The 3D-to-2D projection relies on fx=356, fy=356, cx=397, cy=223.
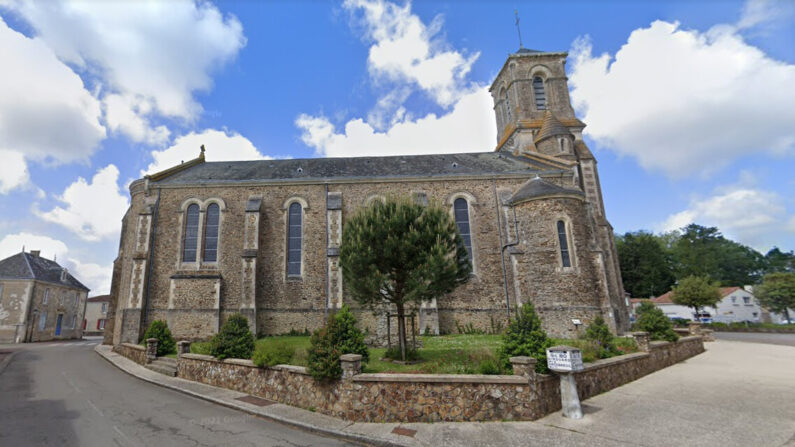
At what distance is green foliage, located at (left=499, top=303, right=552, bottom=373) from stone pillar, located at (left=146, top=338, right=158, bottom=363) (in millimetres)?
14407

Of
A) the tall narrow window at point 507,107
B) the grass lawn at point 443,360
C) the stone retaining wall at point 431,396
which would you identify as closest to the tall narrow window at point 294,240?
the grass lawn at point 443,360

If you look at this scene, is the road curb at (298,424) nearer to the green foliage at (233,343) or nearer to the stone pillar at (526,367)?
the green foliage at (233,343)

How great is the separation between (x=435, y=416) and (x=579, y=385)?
3865mm

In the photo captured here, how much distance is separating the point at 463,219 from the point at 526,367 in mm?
14349

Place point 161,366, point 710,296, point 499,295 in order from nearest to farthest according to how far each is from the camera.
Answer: point 161,366
point 499,295
point 710,296

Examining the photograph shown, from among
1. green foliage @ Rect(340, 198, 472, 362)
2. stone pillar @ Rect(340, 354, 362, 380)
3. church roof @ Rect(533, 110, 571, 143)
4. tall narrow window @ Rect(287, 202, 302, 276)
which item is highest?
church roof @ Rect(533, 110, 571, 143)

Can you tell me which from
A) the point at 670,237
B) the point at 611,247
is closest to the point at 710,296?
the point at 611,247

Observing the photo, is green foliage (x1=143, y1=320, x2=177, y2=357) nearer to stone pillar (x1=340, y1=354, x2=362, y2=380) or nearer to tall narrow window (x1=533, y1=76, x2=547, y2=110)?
stone pillar (x1=340, y1=354, x2=362, y2=380)

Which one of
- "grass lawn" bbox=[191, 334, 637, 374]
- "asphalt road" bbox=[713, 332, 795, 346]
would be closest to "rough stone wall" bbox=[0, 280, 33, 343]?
"grass lawn" bbox=[191, 334, 637, 374]

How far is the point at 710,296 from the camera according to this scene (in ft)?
92.7

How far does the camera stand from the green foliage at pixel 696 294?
2837cm

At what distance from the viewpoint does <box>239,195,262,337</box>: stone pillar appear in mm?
A: 18453

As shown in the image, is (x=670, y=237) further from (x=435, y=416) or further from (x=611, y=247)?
(x=435, y=416)

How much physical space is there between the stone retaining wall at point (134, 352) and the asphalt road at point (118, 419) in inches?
96.6
